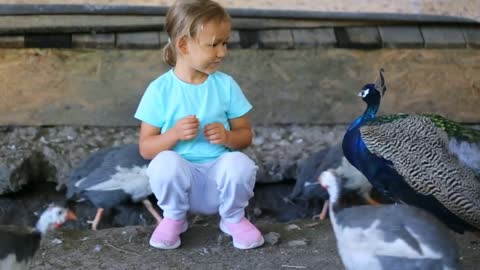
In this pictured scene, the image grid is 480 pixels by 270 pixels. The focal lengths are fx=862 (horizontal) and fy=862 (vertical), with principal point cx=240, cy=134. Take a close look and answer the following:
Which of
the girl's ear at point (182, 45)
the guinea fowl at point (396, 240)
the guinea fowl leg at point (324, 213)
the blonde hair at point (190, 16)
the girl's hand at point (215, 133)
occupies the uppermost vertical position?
the blonde hair at point (190, 16)

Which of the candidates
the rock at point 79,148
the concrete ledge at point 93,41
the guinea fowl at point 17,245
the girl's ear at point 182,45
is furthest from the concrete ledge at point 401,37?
the guinea fowl at point 17,245

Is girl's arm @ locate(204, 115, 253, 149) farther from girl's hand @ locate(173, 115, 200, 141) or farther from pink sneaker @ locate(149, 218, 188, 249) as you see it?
pink sneaker @ locate(149, 218, 188, 249)

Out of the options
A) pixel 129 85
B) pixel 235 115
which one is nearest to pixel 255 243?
pixel 235 115

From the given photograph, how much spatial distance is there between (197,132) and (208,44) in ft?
1.24

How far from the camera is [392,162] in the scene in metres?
3.44

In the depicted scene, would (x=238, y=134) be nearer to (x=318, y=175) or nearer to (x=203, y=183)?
(x=203, y=183)

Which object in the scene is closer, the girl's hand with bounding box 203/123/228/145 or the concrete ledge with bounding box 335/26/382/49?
the girl's hand with bounding box 203/123/228/145

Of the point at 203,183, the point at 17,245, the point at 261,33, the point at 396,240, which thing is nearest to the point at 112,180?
the point at 203,183

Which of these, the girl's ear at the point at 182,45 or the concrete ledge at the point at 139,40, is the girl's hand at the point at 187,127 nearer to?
the girl's ear at the point at 182,45

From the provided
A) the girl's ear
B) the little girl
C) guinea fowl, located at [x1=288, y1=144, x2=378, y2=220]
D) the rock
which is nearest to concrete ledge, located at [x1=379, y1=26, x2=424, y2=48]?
the rock

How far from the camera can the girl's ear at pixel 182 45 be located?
139 inches

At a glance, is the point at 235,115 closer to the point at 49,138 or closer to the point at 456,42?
the point at 49,138

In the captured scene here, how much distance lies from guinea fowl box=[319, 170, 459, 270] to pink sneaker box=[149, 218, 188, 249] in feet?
3.03

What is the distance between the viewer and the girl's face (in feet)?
11.4
